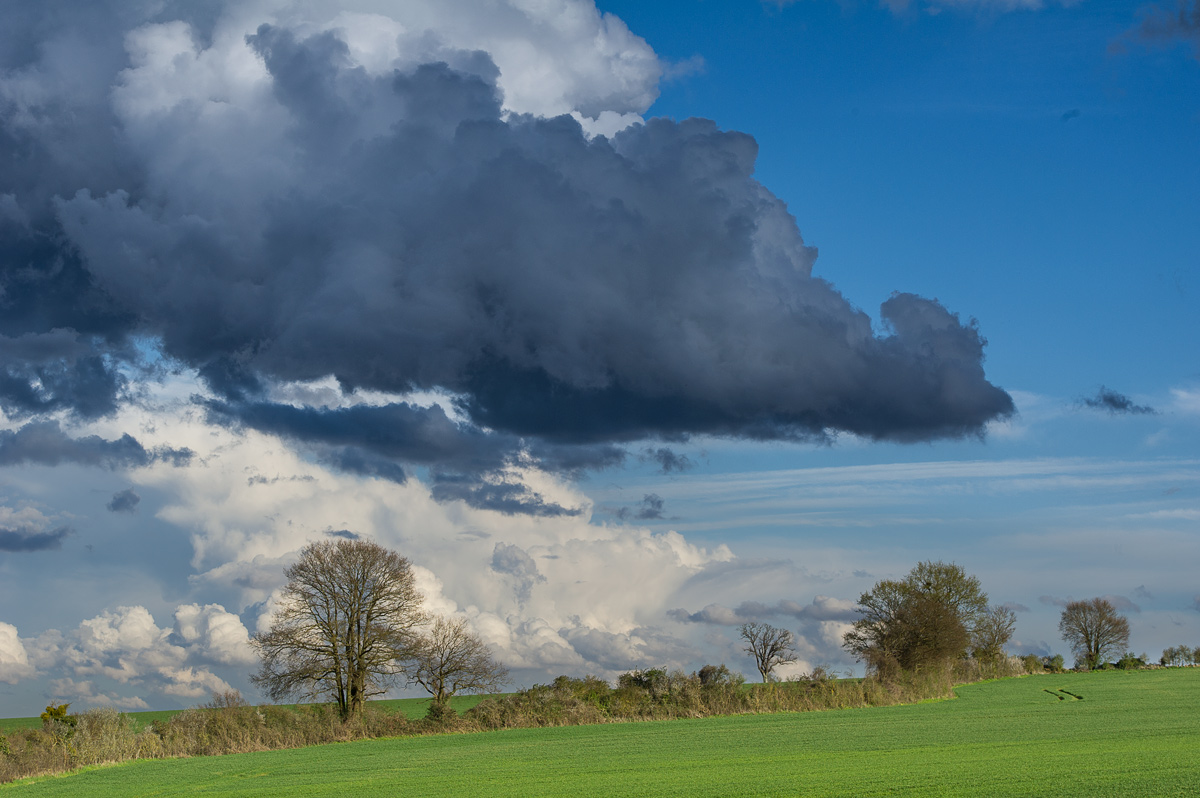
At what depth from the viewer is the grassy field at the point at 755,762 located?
52.4 feet

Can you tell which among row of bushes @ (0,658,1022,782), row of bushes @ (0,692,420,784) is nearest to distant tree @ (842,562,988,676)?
row of bushes @ (0,658,1022,782)

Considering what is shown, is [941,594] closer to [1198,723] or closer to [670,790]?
[1198,723]

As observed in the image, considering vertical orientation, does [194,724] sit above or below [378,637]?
below

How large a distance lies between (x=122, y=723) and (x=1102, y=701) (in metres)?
44.5

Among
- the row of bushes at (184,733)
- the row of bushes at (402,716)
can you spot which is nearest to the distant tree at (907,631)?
the row of bushes at (402,716)

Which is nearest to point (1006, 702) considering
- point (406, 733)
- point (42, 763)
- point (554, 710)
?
point (554, 710)

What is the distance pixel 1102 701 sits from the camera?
144ft

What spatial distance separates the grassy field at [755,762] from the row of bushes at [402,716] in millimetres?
2790

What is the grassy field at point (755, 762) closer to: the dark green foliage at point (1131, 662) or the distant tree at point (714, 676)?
the distant tree at point (714, 676)

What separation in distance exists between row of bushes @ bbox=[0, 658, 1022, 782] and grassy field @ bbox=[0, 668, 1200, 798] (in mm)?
2790

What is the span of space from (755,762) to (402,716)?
24324 millimetres

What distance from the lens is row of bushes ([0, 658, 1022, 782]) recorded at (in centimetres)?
3266

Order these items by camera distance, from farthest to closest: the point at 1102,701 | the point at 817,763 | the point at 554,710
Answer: the point at 1102,701, the point at 554,710, the point at 817,763

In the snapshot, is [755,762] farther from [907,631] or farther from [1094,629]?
[1094,629]
